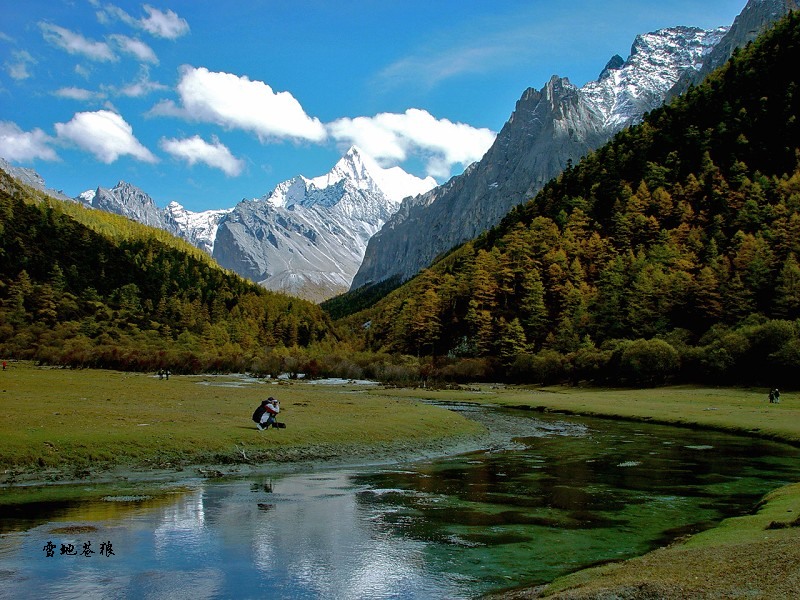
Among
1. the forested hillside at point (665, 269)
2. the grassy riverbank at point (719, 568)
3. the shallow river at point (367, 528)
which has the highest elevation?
the forested hillside at point (665, 269)

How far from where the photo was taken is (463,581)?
14492 millimetres

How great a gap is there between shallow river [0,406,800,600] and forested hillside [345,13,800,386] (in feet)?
208

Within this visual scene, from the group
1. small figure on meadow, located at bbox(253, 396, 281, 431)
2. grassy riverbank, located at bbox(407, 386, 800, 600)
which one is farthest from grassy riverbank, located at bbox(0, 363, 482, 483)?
grassy riverbank, located at bbox(407, 386, 800, 600)

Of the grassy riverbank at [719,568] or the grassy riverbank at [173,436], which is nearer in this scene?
the grassy riverbank at [719,568]

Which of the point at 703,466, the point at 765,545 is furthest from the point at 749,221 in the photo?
the point at 765,545

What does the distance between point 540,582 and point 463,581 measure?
6.20 feet

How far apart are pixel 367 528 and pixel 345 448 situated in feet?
57.9

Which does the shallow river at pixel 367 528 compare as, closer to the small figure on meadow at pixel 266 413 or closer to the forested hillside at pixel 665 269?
the small figure on meadow at pixel 266 413

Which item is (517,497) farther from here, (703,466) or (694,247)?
(694,247)

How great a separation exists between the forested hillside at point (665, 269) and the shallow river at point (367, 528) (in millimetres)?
63342

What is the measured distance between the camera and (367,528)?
63.9ft

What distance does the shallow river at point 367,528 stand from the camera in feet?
46.7

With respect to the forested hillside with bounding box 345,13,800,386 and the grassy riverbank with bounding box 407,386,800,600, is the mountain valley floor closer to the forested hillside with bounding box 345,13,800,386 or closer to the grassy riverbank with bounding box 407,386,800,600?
the grassy riverbank with bounding box 407,386,800,600

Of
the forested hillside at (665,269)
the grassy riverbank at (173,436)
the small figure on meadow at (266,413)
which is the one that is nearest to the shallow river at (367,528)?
the grassy riverbank at (173,436)
